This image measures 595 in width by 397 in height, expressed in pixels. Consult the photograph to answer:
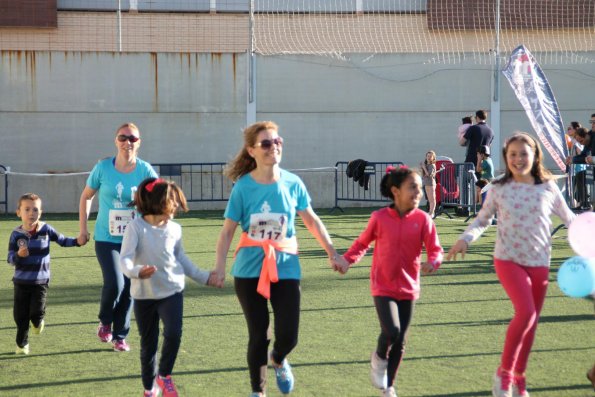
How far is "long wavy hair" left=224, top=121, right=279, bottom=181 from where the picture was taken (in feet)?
20.9

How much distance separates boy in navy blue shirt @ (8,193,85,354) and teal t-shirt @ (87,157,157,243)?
22 cm

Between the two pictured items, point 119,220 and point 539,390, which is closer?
point 539,390

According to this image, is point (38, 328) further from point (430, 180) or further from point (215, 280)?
point (430, 180)

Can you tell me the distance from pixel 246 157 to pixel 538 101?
11.7m

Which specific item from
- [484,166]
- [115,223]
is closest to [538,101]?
[484,166]

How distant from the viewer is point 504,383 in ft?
20.2

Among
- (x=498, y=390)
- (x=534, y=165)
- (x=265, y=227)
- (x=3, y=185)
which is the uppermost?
(x=534, y=165)

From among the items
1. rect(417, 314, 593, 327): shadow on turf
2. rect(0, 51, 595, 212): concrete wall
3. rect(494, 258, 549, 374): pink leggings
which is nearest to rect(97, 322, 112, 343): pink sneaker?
rect(417, 314, 593, 327): shadow on turf

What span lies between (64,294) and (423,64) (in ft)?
47.9

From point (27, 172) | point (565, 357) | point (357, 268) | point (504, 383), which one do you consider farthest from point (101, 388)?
point (27, 172)

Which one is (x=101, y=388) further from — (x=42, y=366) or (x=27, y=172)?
(x=27, y=172)

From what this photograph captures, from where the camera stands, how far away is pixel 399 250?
6277mm

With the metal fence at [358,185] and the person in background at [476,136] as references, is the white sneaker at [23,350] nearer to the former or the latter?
the person in background at [476,136]

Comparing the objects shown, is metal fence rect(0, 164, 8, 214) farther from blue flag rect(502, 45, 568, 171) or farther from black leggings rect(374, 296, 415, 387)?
black leggings rect(374, 296, 415, 387)
